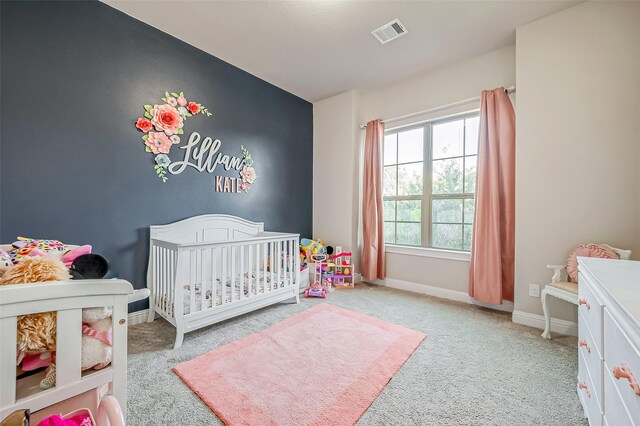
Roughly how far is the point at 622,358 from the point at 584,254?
1476 millimetres

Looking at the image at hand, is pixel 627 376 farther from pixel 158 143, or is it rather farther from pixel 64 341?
pixel 158 143

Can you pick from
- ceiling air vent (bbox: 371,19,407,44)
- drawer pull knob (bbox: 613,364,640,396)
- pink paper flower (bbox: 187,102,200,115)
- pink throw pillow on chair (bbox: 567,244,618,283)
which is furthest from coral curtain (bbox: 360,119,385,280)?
drawer pull knob (bbox: 613,364,640,396)

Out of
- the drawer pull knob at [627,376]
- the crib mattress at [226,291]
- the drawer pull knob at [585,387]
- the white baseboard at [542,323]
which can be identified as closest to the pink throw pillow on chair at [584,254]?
the white baseboard at [542,323]

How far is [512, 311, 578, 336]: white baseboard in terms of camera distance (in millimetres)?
1957

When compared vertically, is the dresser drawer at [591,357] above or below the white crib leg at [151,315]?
above

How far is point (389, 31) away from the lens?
2242mm

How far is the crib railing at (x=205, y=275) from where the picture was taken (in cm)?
183

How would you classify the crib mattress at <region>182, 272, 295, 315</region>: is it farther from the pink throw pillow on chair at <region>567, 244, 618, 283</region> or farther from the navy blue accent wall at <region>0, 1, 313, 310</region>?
the pink throw pillow on chair at <region>567, 244, 618, 283</region>

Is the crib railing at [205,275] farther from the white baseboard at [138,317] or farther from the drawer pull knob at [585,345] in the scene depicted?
the drawer pull knob at [585,345]

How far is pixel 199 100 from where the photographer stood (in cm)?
254

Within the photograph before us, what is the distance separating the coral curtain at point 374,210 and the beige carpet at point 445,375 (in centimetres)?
90

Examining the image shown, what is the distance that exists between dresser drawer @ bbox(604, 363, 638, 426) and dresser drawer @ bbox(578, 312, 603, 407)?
0.07 metres

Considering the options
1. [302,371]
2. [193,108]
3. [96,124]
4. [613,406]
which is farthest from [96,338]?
[193,108]

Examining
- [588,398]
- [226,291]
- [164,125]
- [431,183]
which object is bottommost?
[588,398]
